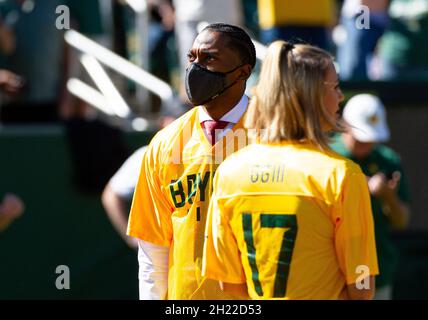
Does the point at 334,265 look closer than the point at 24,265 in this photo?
Yes

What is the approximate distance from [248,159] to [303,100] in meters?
0.28

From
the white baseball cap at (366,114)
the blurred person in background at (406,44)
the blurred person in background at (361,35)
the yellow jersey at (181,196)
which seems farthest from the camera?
the blurred person in background at (406,44)

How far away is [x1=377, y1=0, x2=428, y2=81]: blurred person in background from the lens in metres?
9.42

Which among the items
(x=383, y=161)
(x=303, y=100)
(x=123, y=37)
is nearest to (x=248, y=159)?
(x=303, y=100)

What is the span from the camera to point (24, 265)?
8.16 meters

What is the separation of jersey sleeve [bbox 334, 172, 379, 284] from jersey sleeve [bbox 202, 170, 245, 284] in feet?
1.21

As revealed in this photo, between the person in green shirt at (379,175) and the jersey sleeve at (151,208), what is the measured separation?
2.42 metres

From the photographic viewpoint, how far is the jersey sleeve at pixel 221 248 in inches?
158

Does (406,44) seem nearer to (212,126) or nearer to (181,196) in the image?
(212,126)

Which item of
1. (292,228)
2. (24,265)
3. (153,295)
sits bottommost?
(24,265)

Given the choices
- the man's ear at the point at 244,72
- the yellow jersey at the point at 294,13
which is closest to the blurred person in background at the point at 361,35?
the yellow jersey at the point at 294,13

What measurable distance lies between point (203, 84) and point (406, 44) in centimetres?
540

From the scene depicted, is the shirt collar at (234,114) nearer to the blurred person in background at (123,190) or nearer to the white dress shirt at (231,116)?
the white dress shirt at (231,116)

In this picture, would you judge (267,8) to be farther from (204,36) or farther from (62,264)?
(204,36)
